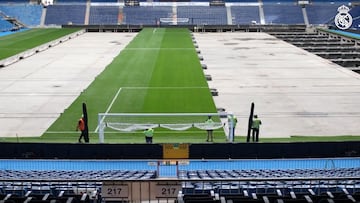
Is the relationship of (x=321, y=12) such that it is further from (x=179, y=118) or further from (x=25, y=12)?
(x=179, y=118)

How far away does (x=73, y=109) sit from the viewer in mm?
25188

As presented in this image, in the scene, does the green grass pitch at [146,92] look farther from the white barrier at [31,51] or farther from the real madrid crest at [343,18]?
the real madrid crest at [343,18]

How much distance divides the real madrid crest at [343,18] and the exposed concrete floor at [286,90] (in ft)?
97.4

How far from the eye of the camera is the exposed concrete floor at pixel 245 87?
23.0m

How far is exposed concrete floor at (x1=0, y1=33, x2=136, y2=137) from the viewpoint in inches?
918

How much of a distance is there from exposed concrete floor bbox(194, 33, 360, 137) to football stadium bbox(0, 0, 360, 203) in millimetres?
101

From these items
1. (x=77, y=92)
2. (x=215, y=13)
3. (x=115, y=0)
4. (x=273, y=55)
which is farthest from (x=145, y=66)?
(x=115, y=0)

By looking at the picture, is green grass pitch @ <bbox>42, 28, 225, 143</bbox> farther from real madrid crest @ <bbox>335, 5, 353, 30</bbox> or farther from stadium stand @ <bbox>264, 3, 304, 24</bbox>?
stadium stand @ <bbox>264, 3, 304, 24</bbox>

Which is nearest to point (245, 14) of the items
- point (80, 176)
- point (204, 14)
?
point (204, 14)

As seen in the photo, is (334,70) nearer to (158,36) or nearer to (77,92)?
(77,92)

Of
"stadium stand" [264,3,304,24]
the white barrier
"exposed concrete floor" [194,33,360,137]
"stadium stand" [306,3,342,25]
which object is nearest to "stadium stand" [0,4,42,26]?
the white barrier

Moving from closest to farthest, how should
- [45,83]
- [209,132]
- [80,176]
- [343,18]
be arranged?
[80,176]
[209,132]
[45,83]
[343,18]

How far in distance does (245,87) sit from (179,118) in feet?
29.9

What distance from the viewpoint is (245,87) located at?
1217 inches
